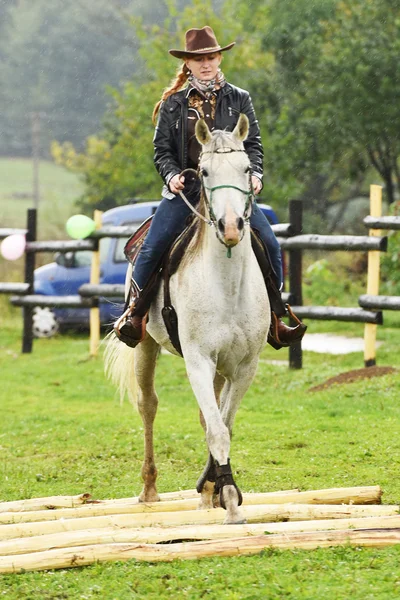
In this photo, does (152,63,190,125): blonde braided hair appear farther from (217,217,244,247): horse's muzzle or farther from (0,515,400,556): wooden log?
(0,515,400,556): wooden log

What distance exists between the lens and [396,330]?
1941 cm

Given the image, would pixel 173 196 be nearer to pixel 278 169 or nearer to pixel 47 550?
pixel 47 550

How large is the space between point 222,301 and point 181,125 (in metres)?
1.43

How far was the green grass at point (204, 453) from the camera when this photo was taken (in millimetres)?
5480

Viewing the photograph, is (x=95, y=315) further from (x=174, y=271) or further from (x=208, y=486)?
(x=208, y=486)

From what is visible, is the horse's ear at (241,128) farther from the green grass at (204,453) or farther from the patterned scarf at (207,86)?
the green grass at (204,453)

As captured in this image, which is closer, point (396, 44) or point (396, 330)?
point (396, 330)

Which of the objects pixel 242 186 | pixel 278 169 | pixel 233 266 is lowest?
pixel 233 266

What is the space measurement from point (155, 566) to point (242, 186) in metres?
2.25

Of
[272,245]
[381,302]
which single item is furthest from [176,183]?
[381,302]

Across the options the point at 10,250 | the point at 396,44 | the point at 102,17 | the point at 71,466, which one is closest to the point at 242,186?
the point at 71,466

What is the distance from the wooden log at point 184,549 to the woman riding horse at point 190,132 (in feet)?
6.80

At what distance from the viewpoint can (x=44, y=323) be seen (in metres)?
21.5

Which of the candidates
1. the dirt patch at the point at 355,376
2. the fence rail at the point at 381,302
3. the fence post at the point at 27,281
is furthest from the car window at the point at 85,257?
the dirt patch at the point at 355,376
